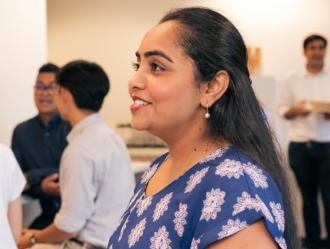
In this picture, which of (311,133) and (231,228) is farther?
(311,133)

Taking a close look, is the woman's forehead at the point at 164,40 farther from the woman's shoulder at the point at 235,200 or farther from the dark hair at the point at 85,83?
the dark hair at the point at 85,83

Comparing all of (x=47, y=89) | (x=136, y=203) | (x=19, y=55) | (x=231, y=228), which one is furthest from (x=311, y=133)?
(x=231, y=228)

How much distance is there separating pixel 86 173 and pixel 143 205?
3.23 ft

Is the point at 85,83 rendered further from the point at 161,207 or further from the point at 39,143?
the point at 161,207

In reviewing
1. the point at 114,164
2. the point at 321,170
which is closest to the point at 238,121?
the point at 114,164

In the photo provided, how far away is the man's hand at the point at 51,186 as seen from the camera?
238 centimetres

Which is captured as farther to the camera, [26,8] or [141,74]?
[26,8]

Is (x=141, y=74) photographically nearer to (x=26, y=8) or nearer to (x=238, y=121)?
(x=238, y=121)

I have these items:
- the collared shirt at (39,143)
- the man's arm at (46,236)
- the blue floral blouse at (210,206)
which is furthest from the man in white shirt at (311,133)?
the blue floral blouse at (210,206)

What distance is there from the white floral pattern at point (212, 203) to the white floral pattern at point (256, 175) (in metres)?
0.06

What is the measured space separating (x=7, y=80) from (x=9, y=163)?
1270mm

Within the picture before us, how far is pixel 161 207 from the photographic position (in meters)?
0.98

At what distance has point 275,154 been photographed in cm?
105

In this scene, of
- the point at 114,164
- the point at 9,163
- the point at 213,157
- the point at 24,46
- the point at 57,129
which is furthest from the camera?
the point at 24,46
